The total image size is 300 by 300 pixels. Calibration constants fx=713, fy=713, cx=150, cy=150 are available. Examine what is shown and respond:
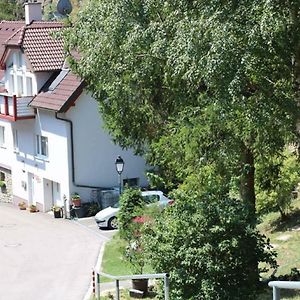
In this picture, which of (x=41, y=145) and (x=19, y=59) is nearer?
(x=41, y=145)

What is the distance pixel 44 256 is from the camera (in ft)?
85.1

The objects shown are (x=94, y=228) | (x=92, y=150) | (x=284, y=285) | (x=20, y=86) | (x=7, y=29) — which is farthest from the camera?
(x=7, y=29)

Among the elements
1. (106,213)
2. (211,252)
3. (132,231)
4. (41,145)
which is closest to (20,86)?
(41,145)

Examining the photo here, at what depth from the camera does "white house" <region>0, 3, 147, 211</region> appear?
3322 cm

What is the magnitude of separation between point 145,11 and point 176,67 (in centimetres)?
255

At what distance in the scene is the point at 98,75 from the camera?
17.6 meters

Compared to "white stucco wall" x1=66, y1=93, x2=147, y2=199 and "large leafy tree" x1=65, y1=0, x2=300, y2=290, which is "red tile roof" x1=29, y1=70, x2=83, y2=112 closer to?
"white stucco wall" x1=66, y1=93, x2=147, y2=199

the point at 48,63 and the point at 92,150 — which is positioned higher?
the point at 48,63

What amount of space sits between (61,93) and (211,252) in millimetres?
21669

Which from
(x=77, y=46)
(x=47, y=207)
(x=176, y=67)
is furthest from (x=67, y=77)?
(x=176, y=67)

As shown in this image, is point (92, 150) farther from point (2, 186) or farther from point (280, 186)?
point (280, 186)

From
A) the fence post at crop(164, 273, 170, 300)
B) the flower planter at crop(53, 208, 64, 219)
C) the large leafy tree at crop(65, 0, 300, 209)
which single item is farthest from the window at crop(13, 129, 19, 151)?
the fence post at crop(164, 273, 170, 300)

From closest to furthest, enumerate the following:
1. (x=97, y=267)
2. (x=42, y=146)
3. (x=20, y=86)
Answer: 1. (x=97, y=267)
2. (x=42, y=146)
3. (x=20, y=86)

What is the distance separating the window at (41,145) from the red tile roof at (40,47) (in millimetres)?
3434
